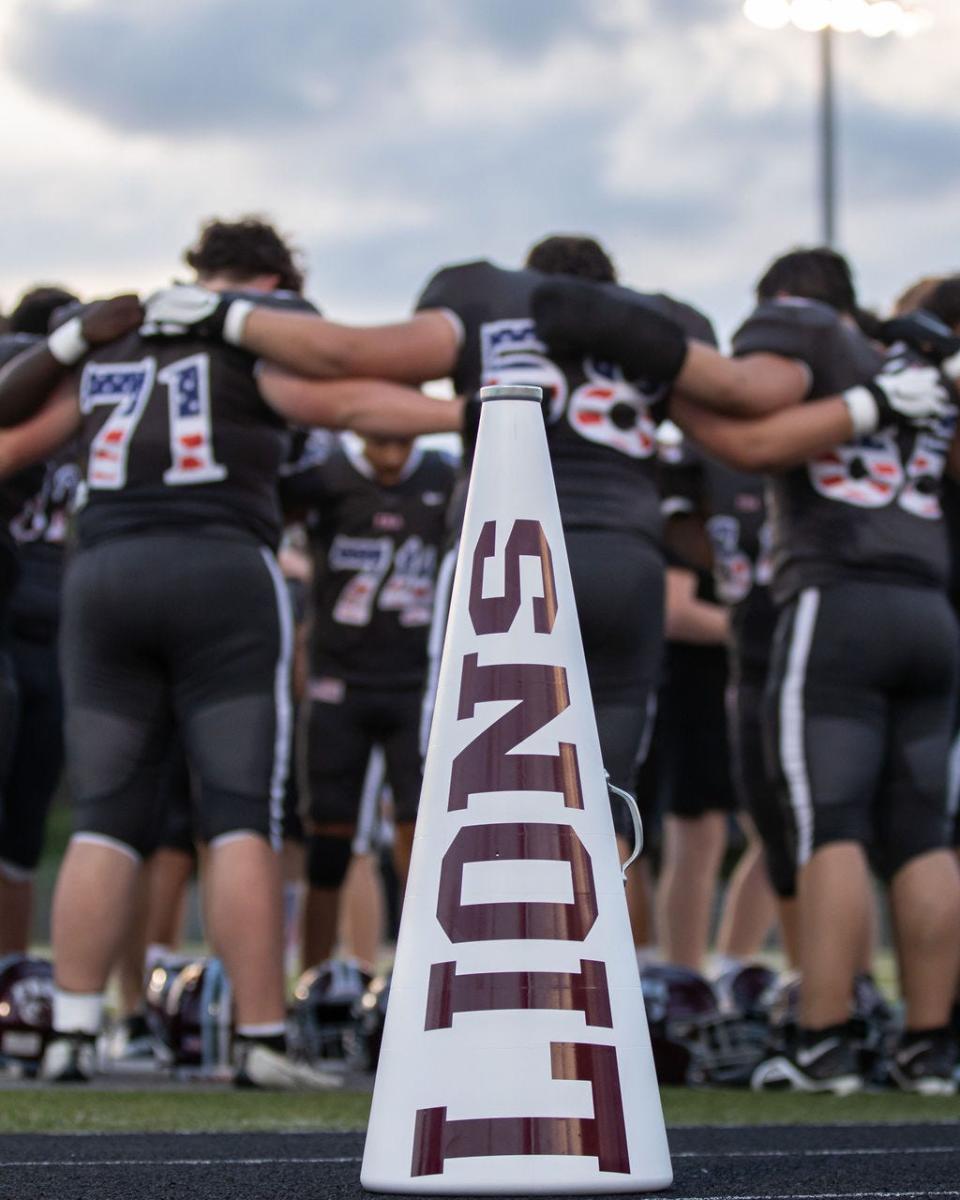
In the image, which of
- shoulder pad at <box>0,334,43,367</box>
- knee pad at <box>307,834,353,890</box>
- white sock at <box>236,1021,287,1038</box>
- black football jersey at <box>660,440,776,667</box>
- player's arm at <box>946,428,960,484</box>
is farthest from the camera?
black football jersey at <box>660,440,776,667</box>

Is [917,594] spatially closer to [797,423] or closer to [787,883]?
[797,423]

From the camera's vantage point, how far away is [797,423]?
5.41m

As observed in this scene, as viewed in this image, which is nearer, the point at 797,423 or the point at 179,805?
the point at 797,423

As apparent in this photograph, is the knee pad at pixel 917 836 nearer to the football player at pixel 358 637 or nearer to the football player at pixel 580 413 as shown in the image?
the football player at pixel 580 413

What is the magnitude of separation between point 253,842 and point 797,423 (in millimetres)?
1768

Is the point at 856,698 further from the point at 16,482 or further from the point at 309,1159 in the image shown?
the point at 16,482

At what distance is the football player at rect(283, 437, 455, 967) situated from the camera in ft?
23.6

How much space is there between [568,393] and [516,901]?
2355 mm

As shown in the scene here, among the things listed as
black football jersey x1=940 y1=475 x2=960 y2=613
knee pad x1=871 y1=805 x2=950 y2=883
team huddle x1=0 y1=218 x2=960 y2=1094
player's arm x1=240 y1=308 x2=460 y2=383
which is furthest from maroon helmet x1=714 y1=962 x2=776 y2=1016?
player's arm x1=240 y1=308 x2=460 y2=383

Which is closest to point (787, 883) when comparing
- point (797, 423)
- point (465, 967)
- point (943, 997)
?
point (943, 997)

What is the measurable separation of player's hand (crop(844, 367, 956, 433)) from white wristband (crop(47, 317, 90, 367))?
6.58 ft

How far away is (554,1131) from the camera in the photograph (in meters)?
2.92

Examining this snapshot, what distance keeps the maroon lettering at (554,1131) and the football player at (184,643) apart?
6.97 feet

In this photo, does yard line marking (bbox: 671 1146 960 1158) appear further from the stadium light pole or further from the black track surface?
the stadium light pole
